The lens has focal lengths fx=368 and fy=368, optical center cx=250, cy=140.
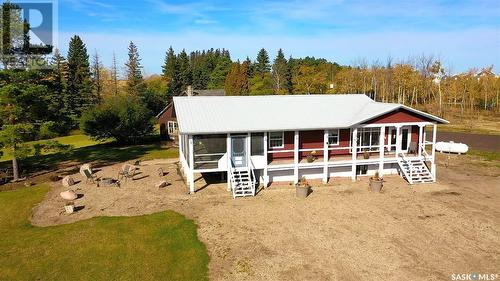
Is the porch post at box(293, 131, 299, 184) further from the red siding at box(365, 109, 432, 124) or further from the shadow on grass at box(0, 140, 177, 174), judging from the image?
the shadow on grass at box(0, 140, 177, 174)

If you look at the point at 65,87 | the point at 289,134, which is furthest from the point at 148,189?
the point at 65,87

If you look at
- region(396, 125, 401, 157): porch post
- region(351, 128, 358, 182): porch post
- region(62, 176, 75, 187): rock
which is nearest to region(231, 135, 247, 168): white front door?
region(351, 128, 358, 182): porch post

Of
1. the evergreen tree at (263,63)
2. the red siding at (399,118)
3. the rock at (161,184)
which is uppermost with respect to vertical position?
the evergreen tree at (263,63)

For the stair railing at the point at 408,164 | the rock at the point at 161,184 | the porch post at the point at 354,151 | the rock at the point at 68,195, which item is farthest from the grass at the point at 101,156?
the stair railing at the point at 408,164

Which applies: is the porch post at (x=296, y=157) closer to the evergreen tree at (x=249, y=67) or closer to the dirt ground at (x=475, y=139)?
the dirt ground at (x=475, y=139)

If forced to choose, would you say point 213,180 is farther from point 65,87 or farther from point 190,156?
point 65,87

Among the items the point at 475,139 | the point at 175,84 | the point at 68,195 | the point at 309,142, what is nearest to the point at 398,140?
the point at 309,142

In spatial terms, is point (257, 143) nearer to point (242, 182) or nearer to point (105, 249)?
point (242, 182)
